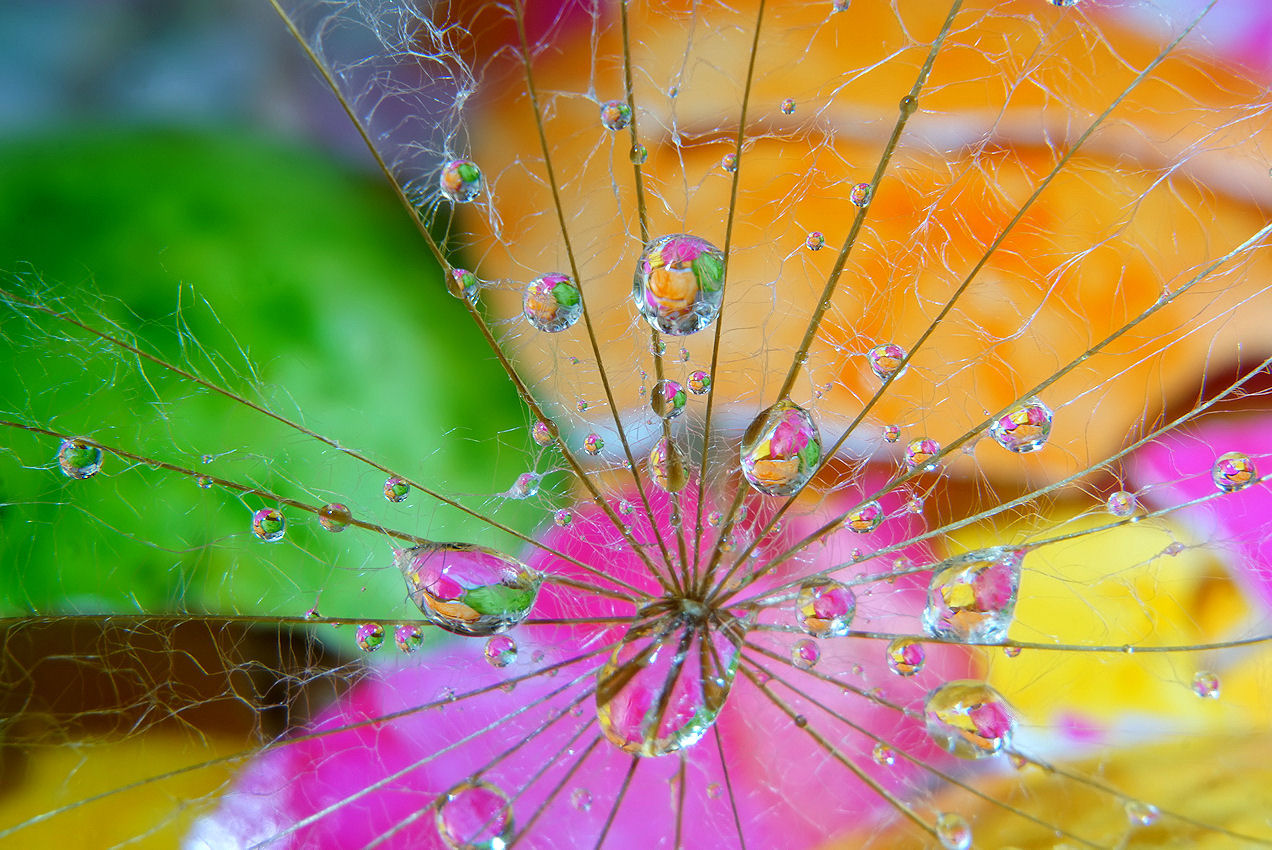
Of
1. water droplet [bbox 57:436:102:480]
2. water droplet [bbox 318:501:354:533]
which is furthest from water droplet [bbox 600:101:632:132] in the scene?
water droplet [bbox 57:436:102:480]

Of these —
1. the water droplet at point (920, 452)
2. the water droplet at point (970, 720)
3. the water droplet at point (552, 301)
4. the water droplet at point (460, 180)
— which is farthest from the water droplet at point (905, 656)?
the water droplet at point (460, 180)

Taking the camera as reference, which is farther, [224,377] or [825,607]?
[224,377]

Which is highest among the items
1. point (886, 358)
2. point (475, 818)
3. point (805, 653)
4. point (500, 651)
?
point (886, 358)

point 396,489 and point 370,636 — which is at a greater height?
point 396,489

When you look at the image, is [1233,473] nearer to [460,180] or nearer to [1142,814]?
[1142,814]

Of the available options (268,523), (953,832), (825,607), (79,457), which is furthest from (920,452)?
(79,457)

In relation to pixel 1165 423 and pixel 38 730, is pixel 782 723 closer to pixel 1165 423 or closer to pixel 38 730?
pixel 1165 423
